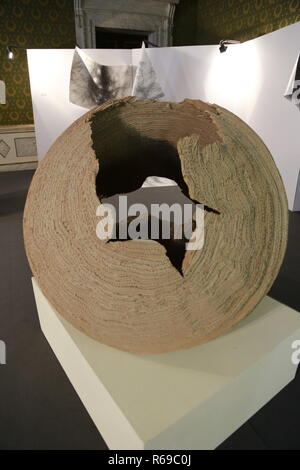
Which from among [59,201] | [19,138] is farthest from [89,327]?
[19,138]

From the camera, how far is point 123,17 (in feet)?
17.3

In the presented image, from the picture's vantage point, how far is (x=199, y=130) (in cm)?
87

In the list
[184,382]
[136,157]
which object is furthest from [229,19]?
[184,382]

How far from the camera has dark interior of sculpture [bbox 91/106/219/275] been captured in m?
0.92

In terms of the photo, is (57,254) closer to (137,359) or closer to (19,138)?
(137,359)

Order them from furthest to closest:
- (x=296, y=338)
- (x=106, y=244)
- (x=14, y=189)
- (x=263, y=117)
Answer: (x=14, y=189) < (x=263, y=117) < (x=296, y=338) < (x=106, y=244)

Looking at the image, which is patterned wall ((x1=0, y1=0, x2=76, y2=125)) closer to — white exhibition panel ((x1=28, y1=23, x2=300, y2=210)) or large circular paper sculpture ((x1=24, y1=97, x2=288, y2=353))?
white exhibition panel ((x1=28, y1=23, x2=300, y2=210))

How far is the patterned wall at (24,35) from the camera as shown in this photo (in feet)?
15.6

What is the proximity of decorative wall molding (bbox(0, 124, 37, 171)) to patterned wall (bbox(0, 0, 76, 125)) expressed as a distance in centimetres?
25

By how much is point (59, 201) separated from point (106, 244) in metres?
0.19

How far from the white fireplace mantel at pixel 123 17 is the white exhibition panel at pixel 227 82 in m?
1.85

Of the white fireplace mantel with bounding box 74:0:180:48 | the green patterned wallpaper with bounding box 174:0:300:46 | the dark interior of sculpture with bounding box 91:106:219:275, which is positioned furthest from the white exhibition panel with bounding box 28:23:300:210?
the dark interior of sculpture with bounding box 91:106:219:275

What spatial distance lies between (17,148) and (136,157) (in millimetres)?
4788

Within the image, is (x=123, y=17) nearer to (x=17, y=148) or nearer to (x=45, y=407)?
(x=17, y=148)
